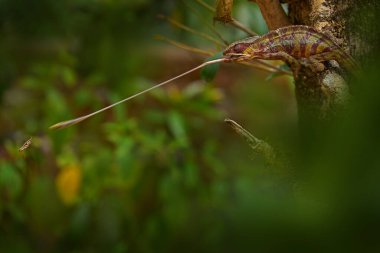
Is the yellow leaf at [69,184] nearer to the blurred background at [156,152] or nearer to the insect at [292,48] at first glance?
the blurred background at [156,152]

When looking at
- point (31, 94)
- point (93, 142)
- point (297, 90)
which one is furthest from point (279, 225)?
point (31, 94)

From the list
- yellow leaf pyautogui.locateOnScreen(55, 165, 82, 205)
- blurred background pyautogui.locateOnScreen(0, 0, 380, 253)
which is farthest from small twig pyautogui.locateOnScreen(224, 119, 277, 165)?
yellow leaf pyautogui.locateOnScreen(55, 165, 82, 205)

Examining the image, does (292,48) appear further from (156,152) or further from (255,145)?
(156,152)

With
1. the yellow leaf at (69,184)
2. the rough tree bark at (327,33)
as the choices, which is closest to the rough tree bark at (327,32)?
the rough tree bark at (327,33)

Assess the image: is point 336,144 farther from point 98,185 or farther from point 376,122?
point 98,185

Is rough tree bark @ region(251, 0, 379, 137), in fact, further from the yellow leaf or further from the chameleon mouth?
the yellow leaf

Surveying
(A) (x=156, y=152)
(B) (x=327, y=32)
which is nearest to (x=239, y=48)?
(B) (x=327, y=32)
